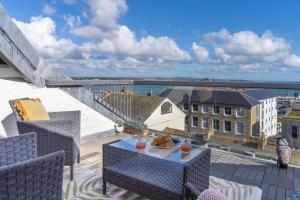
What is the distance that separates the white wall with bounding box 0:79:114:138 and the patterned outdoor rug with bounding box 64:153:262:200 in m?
1.38

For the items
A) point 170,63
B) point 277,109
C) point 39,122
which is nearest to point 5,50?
point 39,122

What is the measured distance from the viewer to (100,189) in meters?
2.57

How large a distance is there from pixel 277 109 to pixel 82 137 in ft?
81.9

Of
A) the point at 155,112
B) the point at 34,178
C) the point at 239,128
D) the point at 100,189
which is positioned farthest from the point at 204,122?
the point at 34,178

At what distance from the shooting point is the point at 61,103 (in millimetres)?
4305

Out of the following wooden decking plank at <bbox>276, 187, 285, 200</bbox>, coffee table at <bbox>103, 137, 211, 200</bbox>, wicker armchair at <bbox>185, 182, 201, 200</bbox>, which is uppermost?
wicker armchair at <bbox>185, 182, 201, 200</bbox>

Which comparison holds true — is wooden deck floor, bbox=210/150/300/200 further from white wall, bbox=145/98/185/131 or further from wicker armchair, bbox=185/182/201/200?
white wall, bbox=145/98/185/131

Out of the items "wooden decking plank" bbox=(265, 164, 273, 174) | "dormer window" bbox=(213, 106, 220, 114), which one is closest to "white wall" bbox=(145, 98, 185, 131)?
"dormer window" bbox=(213, 106, 220, 114)

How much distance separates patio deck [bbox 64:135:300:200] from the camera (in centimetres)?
259

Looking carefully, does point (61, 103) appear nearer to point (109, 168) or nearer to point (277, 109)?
point (109, 168)

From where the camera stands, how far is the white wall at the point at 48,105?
3.61 metres

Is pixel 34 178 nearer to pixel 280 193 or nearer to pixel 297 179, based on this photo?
pixel 280 193

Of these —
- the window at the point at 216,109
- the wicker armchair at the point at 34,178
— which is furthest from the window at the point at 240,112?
the wicker armchair at the point at 34,178

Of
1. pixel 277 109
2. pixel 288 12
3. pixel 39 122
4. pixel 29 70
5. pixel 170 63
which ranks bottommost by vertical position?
pixel 277 109
